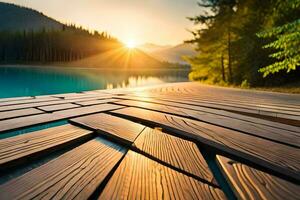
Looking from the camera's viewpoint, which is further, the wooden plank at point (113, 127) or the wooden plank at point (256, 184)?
the wooden plank at point (113, 127)

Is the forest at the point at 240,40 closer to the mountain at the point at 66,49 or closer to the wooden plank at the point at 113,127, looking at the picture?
the wooden plank at the point at 113,127

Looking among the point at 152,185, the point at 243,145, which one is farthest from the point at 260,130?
the point at 152,185

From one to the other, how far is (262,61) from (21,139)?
13.4 m

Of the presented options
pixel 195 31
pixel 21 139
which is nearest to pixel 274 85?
pixel 195 31

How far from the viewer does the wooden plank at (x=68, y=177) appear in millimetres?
838

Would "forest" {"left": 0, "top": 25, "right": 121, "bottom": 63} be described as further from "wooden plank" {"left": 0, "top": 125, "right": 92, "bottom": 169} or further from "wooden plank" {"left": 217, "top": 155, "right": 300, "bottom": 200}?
"wooden plank" {"left": 217, "top": 155, "right": 300, "bottom": 200}

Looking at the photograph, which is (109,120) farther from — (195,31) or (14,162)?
(195,31)

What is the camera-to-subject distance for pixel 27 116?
2129 millimetres

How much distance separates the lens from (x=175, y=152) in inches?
49.5

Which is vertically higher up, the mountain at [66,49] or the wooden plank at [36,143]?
the mountain at [66,49]

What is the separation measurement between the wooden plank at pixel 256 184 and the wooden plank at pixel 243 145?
10 cm

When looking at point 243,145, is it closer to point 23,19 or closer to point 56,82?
point 56,82

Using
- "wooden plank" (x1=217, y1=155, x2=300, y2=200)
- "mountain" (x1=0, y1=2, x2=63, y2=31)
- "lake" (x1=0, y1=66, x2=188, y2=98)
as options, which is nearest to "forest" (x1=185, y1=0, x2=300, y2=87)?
"lake" (x1=0, y1=66, x2=188, y2=98)

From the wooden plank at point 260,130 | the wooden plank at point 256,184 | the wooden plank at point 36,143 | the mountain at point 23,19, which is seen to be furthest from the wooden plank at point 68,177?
the mountain at point 23,19
